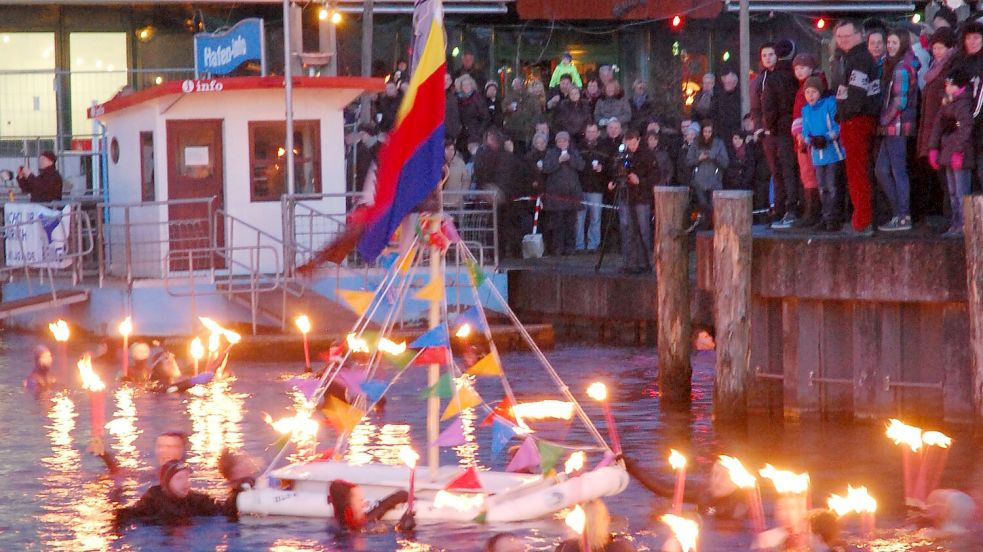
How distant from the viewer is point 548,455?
11.0 m

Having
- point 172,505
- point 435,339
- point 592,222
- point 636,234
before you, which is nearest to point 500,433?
point 435,339

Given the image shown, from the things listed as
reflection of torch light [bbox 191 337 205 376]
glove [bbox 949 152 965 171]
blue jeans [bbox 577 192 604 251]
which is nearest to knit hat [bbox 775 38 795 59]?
glove [bbox 949 152 965 171]

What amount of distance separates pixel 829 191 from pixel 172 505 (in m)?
6.52

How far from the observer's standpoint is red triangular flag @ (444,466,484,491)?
1113 cm

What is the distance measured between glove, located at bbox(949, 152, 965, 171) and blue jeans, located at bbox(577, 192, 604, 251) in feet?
31.3

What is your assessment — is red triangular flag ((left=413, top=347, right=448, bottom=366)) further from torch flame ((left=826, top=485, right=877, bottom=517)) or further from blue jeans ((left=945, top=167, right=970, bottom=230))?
blue jeans ((left=945, top=167, right=970, bottom=230))

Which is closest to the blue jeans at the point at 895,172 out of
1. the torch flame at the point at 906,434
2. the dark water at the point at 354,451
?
the dark water at the point at 354,451

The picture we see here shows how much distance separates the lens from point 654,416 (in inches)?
612

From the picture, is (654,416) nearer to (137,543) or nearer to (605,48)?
(137,543)

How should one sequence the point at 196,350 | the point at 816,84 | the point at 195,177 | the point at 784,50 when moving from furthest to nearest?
1. the point at 195,177
2. the point at 196,350
3. the point at 784,50
4. the point at 816,84

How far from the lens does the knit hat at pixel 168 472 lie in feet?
38.3

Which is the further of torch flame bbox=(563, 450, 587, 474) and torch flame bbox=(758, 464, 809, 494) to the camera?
torch flame bbox=(563, 450, 587, 474)

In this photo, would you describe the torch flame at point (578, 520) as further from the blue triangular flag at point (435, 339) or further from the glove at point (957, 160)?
the glove at point (957, 160)

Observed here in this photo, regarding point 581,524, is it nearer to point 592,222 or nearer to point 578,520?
point 578,520
